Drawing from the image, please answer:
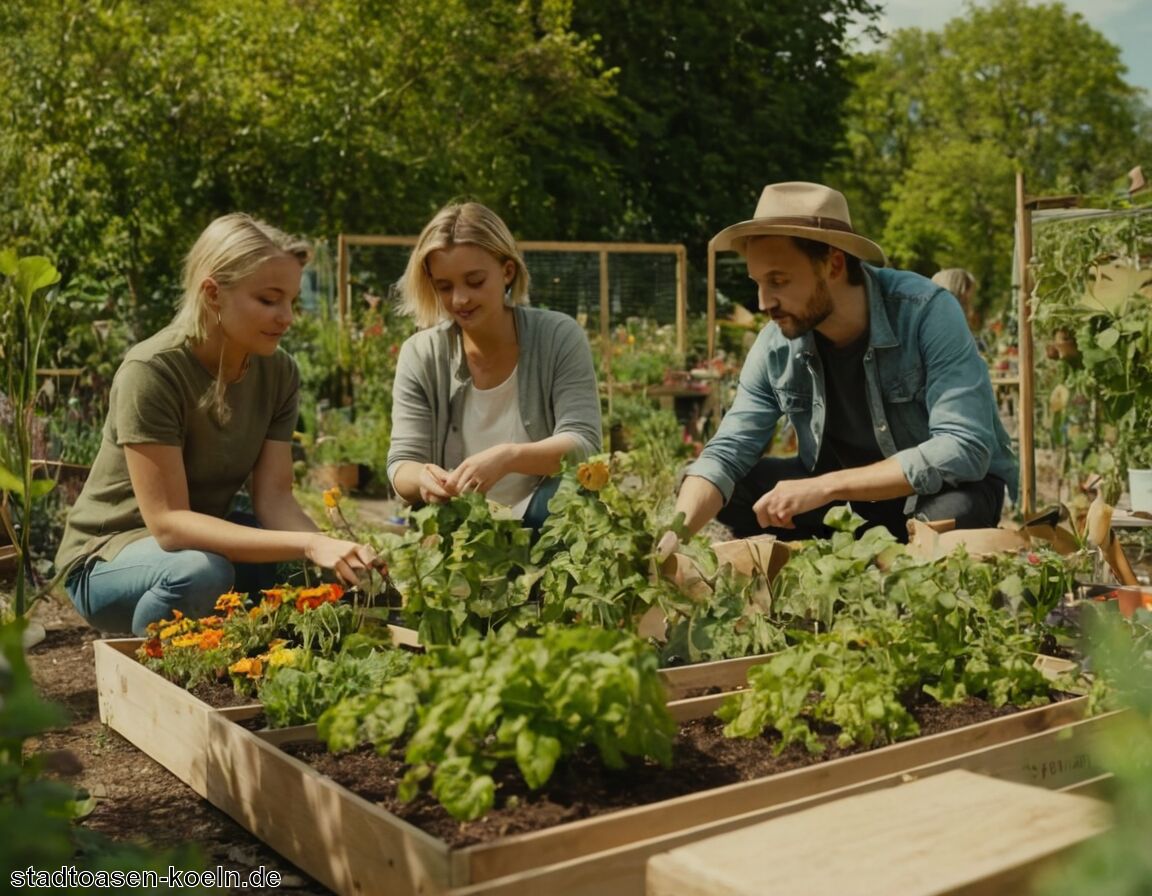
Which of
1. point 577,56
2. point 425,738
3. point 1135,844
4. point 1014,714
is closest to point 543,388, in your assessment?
point 1014,714

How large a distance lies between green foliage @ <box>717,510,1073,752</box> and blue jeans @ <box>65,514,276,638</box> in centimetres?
147

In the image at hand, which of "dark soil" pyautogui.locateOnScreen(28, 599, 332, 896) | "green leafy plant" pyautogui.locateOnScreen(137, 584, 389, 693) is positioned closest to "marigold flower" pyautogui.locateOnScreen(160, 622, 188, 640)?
"green leafy plant" pyautogui.locateOnScreen(137, 584, 389, 693)

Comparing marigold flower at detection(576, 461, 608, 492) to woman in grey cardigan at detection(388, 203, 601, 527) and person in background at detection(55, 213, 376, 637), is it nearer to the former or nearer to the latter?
person in background at detection(55, 213, 376, 637)

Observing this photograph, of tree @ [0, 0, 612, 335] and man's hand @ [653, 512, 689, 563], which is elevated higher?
tree @ [0, 0, 612, 335]

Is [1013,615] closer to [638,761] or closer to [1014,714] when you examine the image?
[1014,714]

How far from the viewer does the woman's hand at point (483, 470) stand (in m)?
3.13

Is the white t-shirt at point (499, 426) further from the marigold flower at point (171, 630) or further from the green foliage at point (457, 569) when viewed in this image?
the marigold flower at point (171, 630)

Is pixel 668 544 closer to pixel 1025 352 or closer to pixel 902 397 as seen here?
pixel 902 397

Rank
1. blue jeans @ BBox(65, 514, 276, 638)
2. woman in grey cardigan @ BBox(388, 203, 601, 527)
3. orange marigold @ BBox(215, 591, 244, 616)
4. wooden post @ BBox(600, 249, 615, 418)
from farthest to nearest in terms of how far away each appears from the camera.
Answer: wooden post @ BBox(600, 249, 615, 418) < woman in grey cardigan @ BBox(388, 203, 601, 527) < blue jeans @ BBox(65, 514, 276, 638) < orange marigold @ BBox(215, 591, 244, 616)

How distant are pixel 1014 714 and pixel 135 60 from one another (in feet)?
34.0

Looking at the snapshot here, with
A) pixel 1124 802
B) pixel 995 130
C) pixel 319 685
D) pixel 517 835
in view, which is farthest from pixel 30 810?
pixel 995 130

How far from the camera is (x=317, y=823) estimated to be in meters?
2.10

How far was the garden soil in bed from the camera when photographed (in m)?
1.89

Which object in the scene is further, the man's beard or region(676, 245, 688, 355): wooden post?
region(676, 245, 688, 355): wooden post
